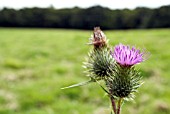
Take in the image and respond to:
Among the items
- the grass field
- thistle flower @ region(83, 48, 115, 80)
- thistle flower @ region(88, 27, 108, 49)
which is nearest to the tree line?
the grass field

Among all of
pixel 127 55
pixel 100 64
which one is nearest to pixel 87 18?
Answer: pixel 100 64

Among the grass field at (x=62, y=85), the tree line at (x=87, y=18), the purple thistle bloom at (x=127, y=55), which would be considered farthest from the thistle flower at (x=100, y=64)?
the tree line at (x=87, y=18)

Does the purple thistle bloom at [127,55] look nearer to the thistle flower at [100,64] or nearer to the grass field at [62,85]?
the thistle flower at [100,64]

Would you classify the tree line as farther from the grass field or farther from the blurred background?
the grass field

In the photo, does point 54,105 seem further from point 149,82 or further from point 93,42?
point 93,42

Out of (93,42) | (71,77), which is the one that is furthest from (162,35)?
(93,42)

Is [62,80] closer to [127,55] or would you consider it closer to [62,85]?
[62,85]
